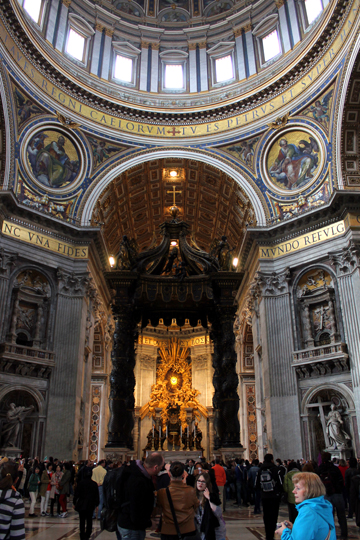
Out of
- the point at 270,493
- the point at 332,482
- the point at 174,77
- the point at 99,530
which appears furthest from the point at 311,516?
the point at 174,77

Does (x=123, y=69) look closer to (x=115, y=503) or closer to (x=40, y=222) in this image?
(x=40, y=222)

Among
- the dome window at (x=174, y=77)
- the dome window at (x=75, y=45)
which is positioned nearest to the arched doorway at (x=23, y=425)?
the dome window at (x=75, y=45)

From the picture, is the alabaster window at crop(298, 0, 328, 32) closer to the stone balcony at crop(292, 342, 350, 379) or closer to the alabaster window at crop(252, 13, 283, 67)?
→ the alabaster window at crop(252, 13, 283, 67)

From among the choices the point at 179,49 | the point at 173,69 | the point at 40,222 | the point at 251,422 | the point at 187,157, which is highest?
the point at 179,49

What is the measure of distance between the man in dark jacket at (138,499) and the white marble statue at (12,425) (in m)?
12.5

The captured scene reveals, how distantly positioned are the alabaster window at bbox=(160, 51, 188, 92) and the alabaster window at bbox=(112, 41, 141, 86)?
4.71 ft

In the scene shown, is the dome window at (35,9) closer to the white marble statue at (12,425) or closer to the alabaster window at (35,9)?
the alabaster window at (35,9)

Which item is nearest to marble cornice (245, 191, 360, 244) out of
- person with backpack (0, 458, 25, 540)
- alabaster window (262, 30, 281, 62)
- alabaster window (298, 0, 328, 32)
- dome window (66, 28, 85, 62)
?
alabaster window (298, 0, 328, 32)

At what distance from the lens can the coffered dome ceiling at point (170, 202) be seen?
69.9ft

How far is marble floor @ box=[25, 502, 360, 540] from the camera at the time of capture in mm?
6770

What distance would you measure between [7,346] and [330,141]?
14099mm

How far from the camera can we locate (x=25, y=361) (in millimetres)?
15430

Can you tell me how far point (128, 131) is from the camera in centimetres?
2117

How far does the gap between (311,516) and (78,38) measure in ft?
76.6
